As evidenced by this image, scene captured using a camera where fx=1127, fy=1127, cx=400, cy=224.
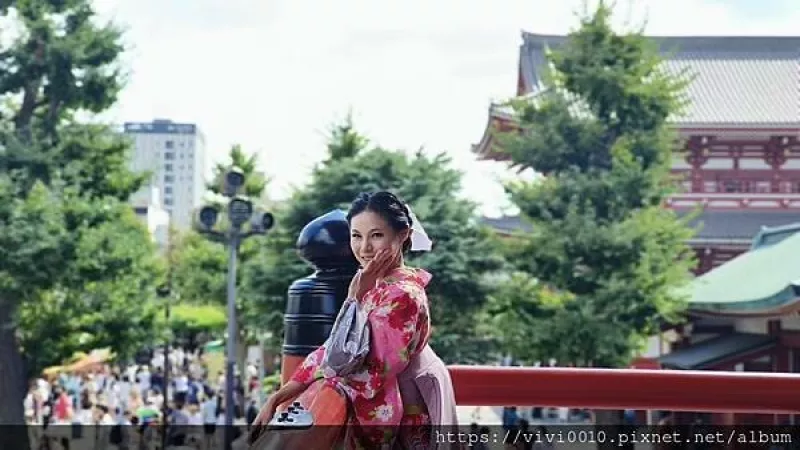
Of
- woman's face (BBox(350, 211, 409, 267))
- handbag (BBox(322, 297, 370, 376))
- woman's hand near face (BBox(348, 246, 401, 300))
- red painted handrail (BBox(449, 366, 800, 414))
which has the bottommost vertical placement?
red painted handrail (BBox(449, 366, 800, 414))

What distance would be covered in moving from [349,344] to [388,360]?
82mm

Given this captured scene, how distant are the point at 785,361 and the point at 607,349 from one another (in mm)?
2187

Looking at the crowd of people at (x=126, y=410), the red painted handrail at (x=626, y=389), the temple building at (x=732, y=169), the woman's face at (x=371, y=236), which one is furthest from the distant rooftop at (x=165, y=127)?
the woman's face at (x=371, y=236)

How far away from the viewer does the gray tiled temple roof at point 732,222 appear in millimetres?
20453

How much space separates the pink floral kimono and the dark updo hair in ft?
0.38

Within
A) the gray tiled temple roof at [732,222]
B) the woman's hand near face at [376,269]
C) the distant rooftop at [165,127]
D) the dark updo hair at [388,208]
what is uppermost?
the distant rooftop at [165,127]

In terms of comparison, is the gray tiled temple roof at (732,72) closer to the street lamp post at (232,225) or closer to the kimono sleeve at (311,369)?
the street lamp post at (232,225)

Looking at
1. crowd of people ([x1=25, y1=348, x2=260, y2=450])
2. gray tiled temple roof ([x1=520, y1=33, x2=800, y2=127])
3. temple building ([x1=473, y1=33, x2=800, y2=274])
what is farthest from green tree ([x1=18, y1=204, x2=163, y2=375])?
gray tiled temple roof ([x1=520, y1=33, x2=800, y2=127])

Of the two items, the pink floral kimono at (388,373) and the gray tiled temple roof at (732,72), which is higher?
the gray tiled temple roof at (732,72)

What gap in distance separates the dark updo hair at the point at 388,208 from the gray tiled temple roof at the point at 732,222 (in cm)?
1793

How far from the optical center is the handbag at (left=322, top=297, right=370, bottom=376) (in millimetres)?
2158

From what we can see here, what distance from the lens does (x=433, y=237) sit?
16.1 metres

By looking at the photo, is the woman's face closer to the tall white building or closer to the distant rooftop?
the tall white building

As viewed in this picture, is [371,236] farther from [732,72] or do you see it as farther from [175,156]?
[175,156]
